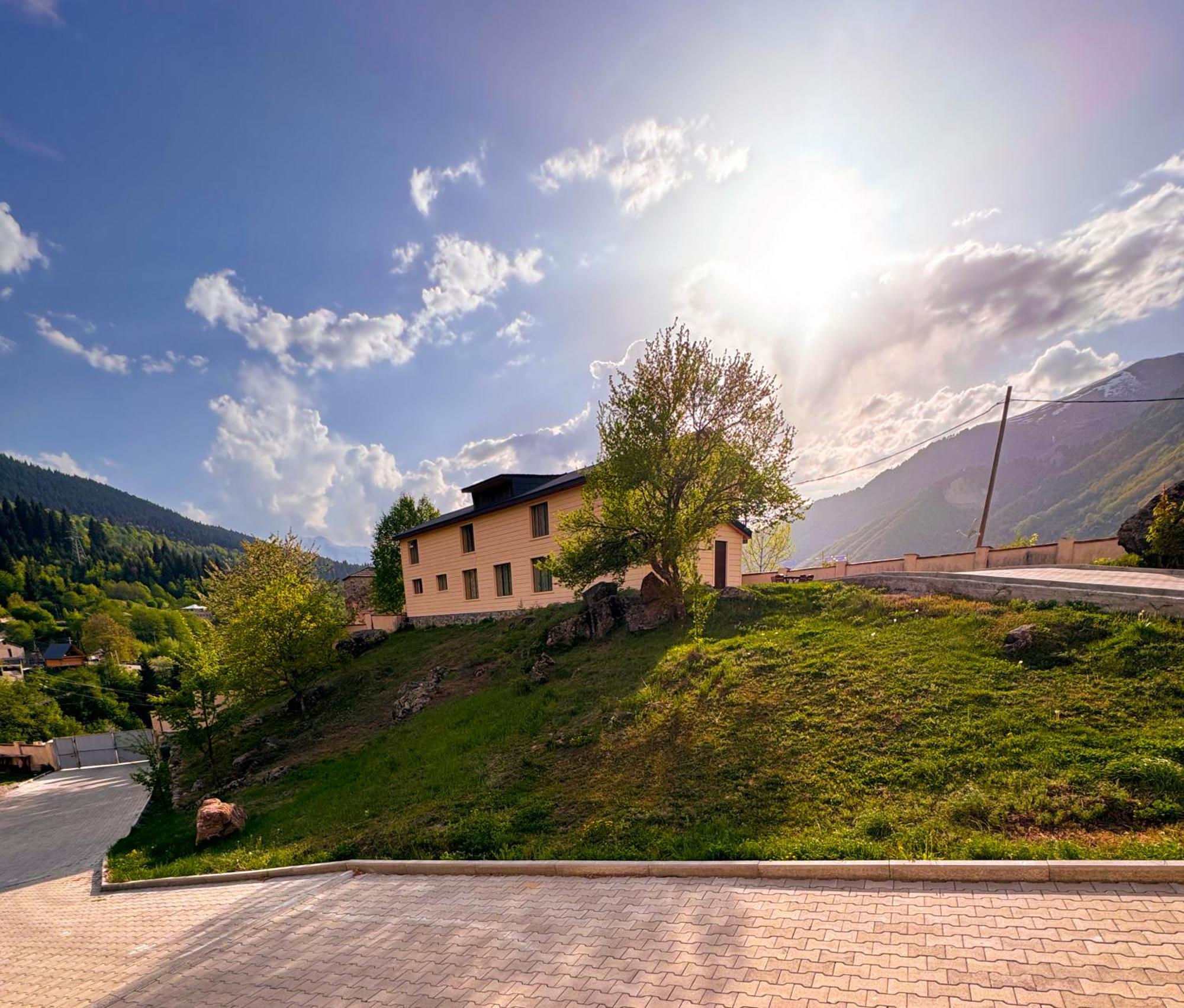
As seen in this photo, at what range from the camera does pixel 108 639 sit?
80.9 metres

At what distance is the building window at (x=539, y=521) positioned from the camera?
24.6 metres

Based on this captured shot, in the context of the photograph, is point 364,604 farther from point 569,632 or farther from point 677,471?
point 677,471

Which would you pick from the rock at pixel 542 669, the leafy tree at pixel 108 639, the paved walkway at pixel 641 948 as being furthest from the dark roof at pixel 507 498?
the leafy tree at pixel 108 639

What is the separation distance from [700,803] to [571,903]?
8.07 ft

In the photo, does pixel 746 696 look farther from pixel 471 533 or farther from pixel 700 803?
pixel 471 533

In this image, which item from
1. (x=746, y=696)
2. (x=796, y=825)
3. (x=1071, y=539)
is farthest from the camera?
(x=1071, y=539)

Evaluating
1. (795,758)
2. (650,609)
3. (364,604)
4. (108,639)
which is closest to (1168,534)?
(650,609)

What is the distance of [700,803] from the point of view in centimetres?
716

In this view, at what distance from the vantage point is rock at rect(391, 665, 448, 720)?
1722 centimetres

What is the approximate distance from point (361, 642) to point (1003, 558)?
1313 inches

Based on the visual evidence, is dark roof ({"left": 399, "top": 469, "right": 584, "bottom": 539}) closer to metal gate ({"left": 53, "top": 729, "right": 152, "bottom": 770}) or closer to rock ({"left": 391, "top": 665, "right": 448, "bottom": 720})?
rock ({"left": 391, "top": 665, "right": 448, "bottom": 720})

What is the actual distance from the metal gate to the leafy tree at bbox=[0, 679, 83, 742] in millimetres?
18878

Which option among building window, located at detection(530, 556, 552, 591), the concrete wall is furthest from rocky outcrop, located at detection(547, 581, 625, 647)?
the concrete wall

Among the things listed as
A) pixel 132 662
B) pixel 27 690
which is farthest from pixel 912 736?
pixel 132 662
